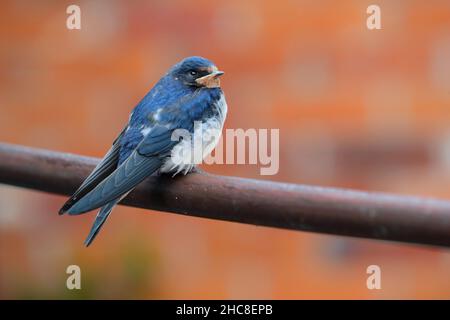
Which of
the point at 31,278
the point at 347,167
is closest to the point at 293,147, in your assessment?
the point at 347,167

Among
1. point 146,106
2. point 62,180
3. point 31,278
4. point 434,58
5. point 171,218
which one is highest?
point 434,58

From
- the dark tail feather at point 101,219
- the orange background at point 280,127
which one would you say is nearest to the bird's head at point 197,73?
the dark tail feather at point 101,219

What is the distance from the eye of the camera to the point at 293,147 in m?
2.41

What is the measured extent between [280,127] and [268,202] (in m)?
1.75

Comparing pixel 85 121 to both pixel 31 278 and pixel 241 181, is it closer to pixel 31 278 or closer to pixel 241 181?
pixel 31 278

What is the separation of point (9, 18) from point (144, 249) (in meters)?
0.89

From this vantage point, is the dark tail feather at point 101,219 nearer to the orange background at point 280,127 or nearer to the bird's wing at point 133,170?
the bird's wing at point 133,170

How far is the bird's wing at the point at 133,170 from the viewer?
0.89m

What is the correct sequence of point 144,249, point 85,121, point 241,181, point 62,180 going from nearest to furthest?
point 241,181, point 62,180, point 144,249, point 85,121

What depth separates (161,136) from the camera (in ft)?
3.82

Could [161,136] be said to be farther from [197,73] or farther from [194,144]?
[197,73]

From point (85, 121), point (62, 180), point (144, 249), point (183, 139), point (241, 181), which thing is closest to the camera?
point (241, 181)

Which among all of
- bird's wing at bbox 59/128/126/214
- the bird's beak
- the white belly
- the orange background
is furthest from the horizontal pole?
the orange background

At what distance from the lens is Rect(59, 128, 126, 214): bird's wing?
0.89 m
